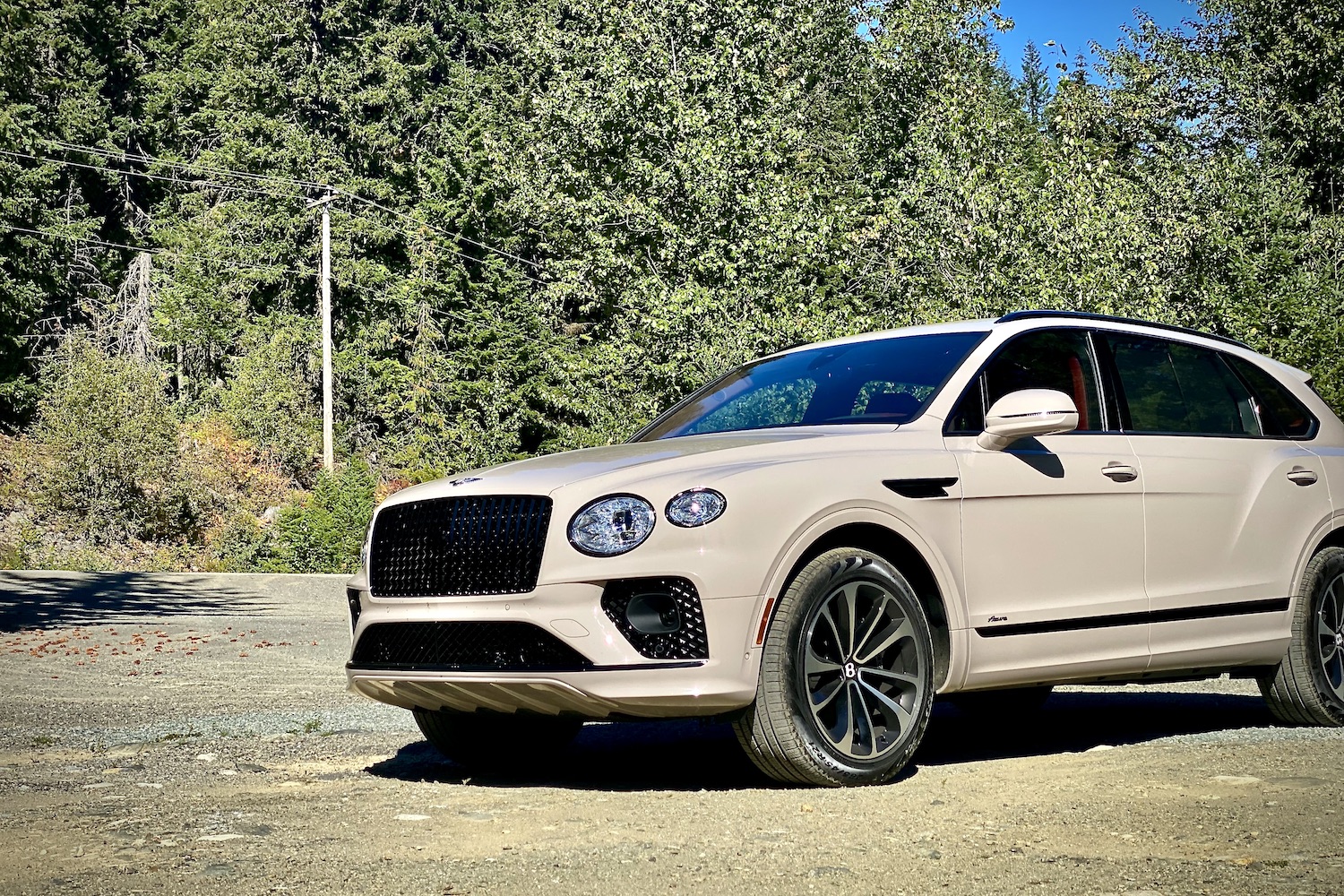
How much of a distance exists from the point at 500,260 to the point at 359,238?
5.05 metres

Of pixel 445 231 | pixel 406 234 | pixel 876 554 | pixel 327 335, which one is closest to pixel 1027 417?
pixel 876 554

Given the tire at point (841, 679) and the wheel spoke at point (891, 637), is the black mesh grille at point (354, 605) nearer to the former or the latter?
the tire at point (841, 679)

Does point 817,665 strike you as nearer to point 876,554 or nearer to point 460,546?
point 876,554

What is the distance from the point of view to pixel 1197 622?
6930 millimetres

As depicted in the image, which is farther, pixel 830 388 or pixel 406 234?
pixel 406 234

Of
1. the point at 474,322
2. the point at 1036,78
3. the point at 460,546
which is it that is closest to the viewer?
the point at 460,546

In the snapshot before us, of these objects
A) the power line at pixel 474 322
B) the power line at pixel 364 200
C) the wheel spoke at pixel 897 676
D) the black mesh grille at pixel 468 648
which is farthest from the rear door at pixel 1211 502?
the power line at pixel 364 200

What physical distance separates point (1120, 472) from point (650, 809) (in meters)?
2.75

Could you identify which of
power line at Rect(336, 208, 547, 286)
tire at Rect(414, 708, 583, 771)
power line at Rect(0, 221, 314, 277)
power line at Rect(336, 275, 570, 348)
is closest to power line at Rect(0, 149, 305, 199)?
power line at Rect(336, 208, 547, 286)

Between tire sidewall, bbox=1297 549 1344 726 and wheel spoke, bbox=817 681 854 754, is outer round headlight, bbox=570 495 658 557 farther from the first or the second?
tire sidewall, bbox=1297 549 1344 726

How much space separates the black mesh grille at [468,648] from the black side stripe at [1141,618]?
1.78 meters

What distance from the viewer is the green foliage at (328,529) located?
89.3 feet

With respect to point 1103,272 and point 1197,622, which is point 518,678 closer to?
point 1197,622

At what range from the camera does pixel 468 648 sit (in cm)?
561
